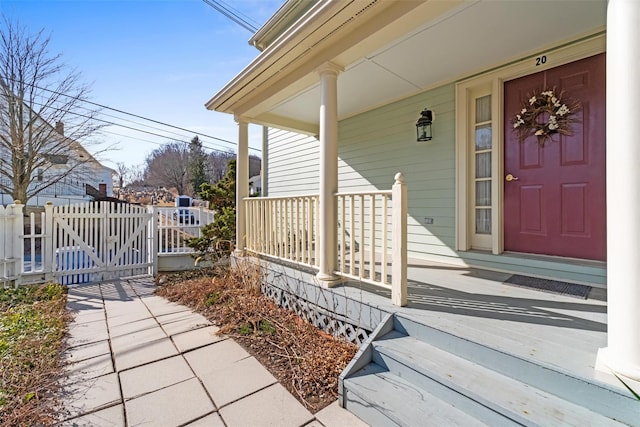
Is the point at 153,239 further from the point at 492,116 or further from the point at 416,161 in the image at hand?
the point at 492,116

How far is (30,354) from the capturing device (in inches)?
94.9

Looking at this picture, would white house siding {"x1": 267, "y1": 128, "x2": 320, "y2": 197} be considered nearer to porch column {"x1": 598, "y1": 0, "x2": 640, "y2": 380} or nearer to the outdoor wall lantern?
the outdoor wall lantern

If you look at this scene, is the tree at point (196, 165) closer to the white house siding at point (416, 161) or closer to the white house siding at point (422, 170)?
the white house siding at point (422, 170)

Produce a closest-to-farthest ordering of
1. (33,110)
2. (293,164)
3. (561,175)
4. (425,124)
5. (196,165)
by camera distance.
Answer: (561,175)
(425,124)
(293,164)
(33,110)
(196,165)

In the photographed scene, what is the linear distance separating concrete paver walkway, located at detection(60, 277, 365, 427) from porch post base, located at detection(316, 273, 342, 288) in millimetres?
872

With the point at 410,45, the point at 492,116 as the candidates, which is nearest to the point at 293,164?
the point at 410,45

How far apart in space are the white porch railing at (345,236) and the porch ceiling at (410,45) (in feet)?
4.08

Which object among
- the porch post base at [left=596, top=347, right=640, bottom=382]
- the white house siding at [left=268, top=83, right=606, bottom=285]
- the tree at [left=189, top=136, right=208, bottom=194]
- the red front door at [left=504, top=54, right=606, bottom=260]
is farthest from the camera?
the tree at [left=189, top=136, right=208, bottom=194]

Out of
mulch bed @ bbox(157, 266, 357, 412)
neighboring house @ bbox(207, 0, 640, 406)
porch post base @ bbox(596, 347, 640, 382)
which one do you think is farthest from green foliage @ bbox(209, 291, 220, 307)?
porch post base @ bbox(596, 347, 640, 382)

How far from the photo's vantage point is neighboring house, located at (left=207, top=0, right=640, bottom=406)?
4.54 ft

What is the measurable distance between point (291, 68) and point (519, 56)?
95.7 inches

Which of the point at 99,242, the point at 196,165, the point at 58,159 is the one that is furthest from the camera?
the point at 196,165

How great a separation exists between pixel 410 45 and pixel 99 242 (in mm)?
5343

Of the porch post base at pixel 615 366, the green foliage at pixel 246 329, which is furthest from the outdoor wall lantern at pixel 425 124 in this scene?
the green foliage at pixel 246 329
